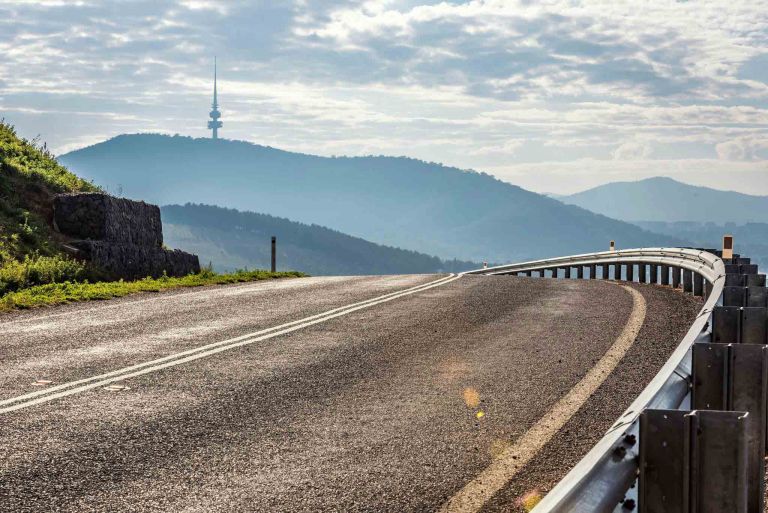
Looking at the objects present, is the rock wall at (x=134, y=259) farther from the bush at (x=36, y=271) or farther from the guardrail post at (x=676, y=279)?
the guardrail post at (x=676, y=279)

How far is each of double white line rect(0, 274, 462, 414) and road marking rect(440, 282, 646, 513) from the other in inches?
132

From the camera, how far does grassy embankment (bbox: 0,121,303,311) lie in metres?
14.8

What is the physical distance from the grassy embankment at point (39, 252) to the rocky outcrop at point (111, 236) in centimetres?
44

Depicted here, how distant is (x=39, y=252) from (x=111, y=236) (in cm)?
229

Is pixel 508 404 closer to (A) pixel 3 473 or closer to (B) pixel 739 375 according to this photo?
(B) pixel 739 375

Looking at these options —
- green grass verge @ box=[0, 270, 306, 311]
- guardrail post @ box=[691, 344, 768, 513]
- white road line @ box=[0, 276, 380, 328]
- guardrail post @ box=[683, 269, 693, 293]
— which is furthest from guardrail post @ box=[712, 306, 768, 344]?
guardrail post @ box=[683, 269, 693, 293]

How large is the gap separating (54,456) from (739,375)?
3.69 meters

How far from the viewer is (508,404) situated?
6352 mm

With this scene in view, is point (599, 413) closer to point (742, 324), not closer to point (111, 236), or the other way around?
point (742, 324)

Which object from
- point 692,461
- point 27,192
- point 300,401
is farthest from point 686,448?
point 27,192

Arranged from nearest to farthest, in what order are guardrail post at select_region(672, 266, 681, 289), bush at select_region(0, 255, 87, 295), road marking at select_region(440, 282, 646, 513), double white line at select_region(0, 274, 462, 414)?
road marking at select_region(440, 282, 646, 513), double white line at select_region(0, 274, 462, 414), bush at select_region(0, 255, 87, 295), guardrail post at select_region(672, 266, 681, 289)

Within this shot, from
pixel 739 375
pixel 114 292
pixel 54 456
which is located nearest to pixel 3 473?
pixel 54 456

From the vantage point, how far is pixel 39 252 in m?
17.6

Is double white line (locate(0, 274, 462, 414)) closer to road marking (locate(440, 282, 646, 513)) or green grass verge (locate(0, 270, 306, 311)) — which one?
road marking (locate(440, 282, 646, 513))
